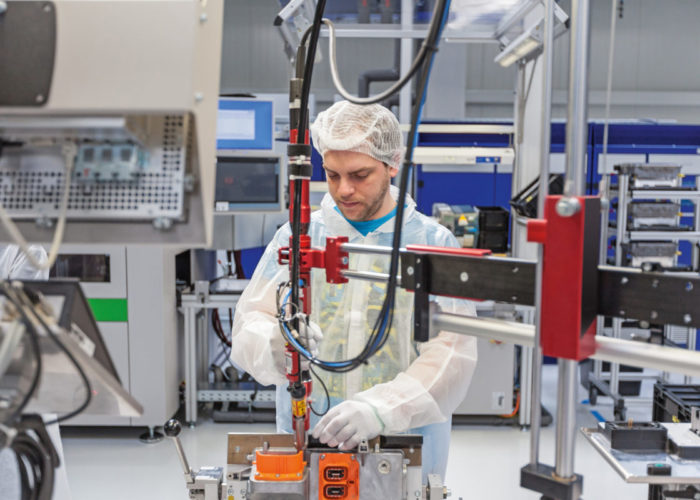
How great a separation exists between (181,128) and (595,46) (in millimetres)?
7300

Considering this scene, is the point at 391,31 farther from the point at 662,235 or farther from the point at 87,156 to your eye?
the point at 87,156

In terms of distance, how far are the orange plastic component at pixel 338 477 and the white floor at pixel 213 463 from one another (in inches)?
72.6

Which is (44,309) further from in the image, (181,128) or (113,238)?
(181,128)

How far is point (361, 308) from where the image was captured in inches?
63.7

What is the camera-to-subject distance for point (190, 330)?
343cm

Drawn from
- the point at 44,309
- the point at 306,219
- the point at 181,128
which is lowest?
the point at 44,309

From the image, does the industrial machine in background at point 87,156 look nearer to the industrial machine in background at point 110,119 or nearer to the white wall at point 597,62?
the industrial machine in background at point 110,119

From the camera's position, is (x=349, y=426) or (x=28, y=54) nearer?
(x=28, y=54)

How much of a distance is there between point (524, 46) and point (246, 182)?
64.0 inches

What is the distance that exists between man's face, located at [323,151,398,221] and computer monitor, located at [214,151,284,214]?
1778 mm

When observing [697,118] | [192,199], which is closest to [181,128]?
[192,199]

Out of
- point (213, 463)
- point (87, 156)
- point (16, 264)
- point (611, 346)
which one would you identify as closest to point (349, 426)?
point (611, 346)

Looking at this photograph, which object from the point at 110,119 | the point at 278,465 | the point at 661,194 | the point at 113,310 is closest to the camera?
the point at 110,119

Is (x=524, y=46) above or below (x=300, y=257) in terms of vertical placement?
above
